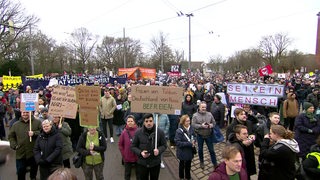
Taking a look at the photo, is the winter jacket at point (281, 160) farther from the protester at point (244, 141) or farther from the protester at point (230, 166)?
the protester at point (230, 166)

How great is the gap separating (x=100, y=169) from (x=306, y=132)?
4.86m

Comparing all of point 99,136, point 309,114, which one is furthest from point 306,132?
point 99,136

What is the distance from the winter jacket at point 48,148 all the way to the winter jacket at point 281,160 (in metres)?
3.66

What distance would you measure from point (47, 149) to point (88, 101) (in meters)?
1.24

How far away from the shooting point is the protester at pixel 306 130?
5.82 m

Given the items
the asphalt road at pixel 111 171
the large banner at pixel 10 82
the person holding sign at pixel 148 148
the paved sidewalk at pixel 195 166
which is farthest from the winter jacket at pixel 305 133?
the large banner at pixel 10 82

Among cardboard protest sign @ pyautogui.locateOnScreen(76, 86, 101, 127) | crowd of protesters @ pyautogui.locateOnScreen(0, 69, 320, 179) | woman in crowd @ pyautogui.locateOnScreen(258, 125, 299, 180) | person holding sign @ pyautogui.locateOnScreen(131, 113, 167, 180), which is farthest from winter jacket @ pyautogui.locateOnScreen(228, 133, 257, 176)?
cardboard protest sign @ pyautogui.locateOnScreen(76, 86, 101, 127)

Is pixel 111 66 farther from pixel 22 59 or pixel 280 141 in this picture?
pixel 280 141

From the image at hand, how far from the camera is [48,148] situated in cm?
455

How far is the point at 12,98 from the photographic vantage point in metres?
11.7

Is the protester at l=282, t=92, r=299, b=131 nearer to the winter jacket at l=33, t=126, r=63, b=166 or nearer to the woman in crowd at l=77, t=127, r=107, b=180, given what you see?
the woman in crowd at l=77, t=127, r=107, b=180

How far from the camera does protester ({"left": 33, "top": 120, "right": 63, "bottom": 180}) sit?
452 cm

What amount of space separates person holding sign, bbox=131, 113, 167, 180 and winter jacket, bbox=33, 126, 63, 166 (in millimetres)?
1446

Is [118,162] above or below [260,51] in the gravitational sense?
below
